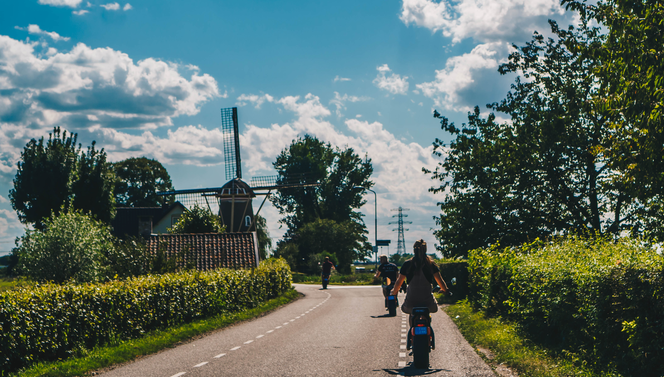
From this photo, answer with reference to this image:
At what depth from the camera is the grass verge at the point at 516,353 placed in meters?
7.93

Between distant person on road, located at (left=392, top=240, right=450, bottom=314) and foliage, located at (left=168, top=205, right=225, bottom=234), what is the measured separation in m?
27.5

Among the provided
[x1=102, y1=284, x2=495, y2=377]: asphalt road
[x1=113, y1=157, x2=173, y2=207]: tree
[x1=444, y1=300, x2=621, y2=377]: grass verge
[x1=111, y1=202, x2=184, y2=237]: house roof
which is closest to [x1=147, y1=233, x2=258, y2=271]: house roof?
[x1=102, y1=284, x2=495, y2=377]: asphalt road

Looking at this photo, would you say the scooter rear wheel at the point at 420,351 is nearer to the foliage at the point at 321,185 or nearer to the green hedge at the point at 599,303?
the green hedge at the point at 599,303

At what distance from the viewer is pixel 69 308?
10773mm

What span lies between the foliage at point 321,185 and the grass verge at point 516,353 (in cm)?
6170

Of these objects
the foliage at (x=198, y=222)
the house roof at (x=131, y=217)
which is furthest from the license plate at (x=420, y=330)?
the house roof at (x=131, y=217)

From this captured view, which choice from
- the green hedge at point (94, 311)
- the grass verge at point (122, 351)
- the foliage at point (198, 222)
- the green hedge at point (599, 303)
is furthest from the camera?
the foliage at point (198, 222)

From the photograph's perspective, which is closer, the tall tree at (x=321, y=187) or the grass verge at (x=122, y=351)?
the grass verge at (x=122, y=351)

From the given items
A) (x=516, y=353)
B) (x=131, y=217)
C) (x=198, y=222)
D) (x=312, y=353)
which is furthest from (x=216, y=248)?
(x=131, y=217)

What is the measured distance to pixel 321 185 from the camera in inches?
3044

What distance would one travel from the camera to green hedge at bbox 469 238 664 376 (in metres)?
6.73

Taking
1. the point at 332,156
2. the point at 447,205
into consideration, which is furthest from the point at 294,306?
the point at 332,156

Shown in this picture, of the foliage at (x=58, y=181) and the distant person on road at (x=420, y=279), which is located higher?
the foliage at (x=58, y=181)

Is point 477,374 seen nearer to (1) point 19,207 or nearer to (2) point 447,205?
(2) point 447,205
